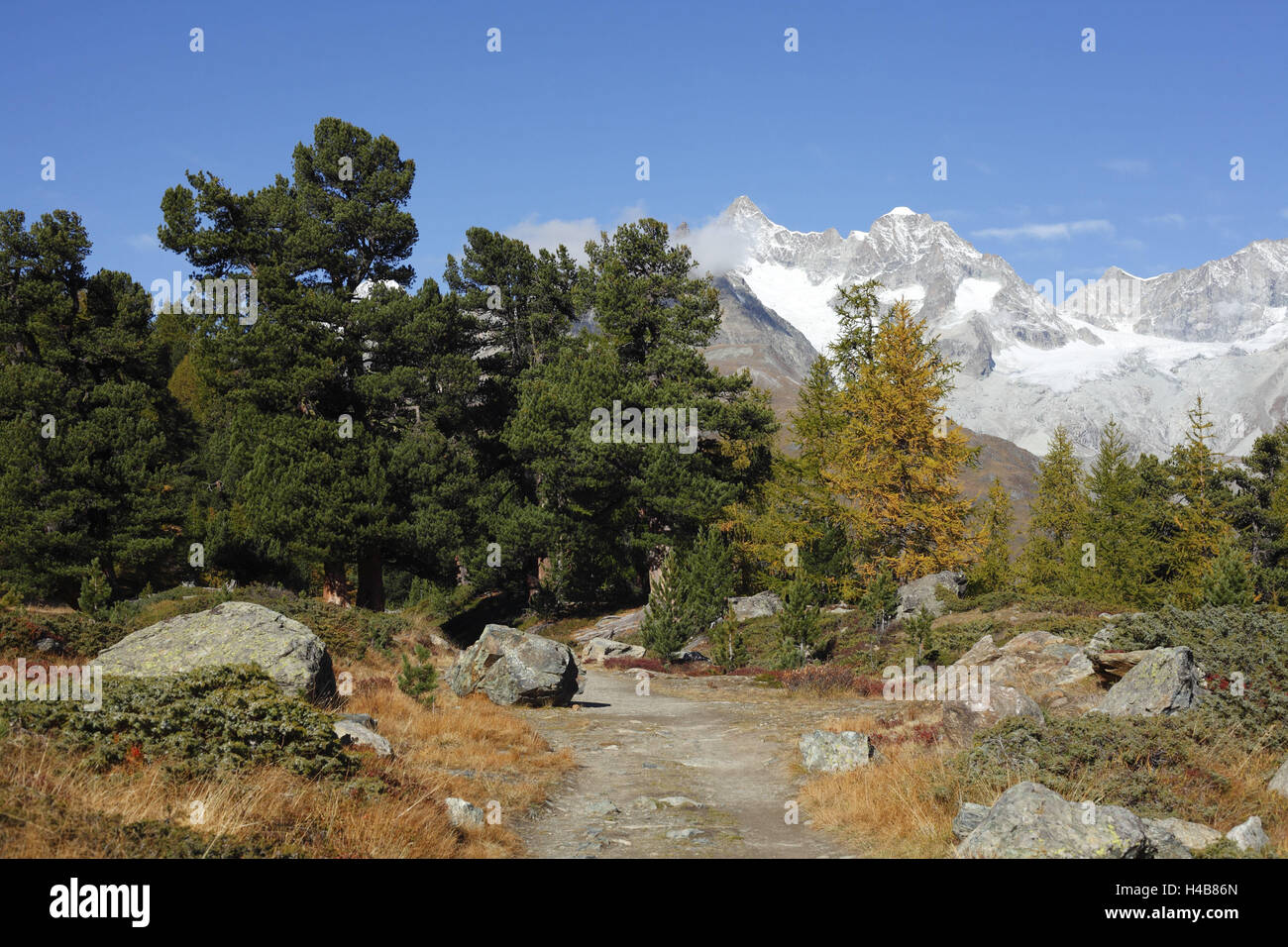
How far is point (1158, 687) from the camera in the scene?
12.7 meters

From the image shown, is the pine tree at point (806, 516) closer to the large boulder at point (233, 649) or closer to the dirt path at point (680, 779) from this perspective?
the dirt path at point (680, 779)

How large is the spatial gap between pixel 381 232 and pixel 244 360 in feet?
31.8

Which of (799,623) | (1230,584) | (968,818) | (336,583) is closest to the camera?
(968,818)

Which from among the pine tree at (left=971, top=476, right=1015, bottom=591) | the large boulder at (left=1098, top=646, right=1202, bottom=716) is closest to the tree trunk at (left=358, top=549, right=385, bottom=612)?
the pine tree at (left=971, top=476, right=1015, bottom=591)

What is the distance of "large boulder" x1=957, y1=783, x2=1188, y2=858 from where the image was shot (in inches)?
270

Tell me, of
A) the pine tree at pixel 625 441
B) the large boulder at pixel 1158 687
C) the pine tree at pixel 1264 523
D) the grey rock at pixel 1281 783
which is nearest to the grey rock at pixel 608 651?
the pine tree at pixel 625 441

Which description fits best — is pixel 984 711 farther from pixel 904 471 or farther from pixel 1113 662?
pixel 904 471

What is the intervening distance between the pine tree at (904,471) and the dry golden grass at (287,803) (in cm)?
2960

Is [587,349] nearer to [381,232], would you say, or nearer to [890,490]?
[381,232]

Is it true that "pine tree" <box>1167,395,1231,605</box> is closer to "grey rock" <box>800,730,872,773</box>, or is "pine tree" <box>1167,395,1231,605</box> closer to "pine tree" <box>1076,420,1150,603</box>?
"pine tree" <box>1076,420,1150,603</box>

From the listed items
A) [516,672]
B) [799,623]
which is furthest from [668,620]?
[516,672]

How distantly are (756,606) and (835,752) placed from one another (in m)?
26.6

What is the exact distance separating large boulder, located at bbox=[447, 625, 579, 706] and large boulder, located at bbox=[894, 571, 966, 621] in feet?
57.1
